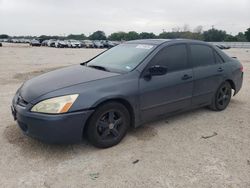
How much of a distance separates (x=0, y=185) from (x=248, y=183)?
2685 millimetres

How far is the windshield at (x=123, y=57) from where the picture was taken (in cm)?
393

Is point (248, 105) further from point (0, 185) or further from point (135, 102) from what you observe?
point (0, 185)

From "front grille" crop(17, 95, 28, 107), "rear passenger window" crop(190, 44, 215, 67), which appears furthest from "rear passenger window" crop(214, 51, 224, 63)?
"front grille" crop(17, 95, 28, 107)

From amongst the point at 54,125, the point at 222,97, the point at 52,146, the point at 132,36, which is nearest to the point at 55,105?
the point at 54,125

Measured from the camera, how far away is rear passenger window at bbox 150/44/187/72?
4.08 metres

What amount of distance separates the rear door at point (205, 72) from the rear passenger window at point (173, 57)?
0.69ft

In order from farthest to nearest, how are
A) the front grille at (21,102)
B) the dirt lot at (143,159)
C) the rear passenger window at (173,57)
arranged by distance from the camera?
the rear passenger window at (173,57) < the front grille at (21,102) < the dirt lot at (143,159)

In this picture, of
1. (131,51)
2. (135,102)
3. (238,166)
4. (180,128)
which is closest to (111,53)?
(131,51)

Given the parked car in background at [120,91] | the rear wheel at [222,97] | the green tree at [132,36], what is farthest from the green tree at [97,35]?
the parked car in background at [120,91]

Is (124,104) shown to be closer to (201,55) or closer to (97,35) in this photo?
(201,55)

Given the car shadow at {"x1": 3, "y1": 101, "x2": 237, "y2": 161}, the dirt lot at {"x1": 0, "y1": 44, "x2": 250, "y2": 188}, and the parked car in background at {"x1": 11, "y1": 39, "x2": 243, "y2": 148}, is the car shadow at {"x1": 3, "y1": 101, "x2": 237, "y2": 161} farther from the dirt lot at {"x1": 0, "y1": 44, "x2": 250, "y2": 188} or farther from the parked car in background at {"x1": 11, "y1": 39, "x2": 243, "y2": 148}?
the parked car in background at {"x1": 11, "y1": 39, "x2": 243, "y2": 148}

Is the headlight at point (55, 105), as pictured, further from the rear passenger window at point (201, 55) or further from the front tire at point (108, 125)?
the rear passenger window at point (201, 55)

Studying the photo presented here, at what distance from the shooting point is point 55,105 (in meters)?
3.11

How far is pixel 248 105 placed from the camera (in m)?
5.73
